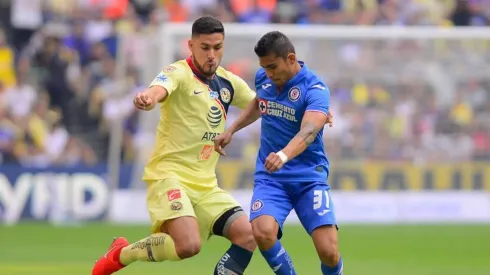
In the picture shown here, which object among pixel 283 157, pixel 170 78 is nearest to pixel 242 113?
pixel 170 78

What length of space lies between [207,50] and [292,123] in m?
1.06

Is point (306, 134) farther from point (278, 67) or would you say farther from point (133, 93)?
point (133, 93)

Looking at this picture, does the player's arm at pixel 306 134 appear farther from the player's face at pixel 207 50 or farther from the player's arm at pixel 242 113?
the player's face at pixel 207 50

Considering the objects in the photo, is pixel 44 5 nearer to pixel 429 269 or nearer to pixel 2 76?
pixel 2 76

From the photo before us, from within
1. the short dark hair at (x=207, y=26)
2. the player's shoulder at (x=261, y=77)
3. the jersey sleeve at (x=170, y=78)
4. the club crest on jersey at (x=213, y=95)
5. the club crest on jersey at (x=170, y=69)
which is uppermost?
the short dark hair at (x=207, y=26)

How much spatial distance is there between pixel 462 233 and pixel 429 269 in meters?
6.19

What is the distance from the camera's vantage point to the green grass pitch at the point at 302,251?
14516 mm

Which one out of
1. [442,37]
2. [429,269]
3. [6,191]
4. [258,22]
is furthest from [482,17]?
[429,269]

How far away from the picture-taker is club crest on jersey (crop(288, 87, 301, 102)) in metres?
10.4

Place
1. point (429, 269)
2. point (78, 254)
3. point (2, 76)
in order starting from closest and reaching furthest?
point (429, 269) < point (78, 254) < point (2, 76)

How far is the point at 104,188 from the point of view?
22625 mm

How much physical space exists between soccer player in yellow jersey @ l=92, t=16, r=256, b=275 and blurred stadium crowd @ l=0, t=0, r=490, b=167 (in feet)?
40.1

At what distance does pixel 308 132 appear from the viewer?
32.4ft

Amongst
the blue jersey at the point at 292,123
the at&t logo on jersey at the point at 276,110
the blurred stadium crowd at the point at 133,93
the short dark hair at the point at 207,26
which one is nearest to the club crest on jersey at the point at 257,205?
the blue jersey at the point at 292,123
